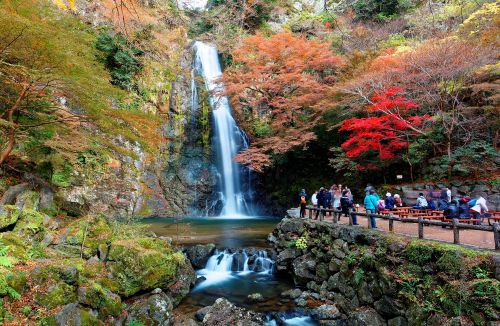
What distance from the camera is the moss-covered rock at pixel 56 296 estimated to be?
3859mm

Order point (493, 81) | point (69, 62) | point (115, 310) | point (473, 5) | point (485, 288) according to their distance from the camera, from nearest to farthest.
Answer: point (485, 288)
point (115, 310)
point (69, 62)
point (493, 81)
point (473, 5)

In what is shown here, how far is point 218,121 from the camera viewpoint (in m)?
22.4

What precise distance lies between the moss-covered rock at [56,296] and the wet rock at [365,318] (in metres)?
5.86

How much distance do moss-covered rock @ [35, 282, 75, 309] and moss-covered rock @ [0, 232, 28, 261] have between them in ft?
2.75

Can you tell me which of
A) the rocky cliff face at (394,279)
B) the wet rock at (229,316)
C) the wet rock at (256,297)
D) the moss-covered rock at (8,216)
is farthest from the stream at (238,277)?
the moss-covered rock at (8,216)

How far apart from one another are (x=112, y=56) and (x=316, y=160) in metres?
16.7

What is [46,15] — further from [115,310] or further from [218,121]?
[218,121]

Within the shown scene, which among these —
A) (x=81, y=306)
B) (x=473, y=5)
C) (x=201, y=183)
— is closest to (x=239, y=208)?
(x=201, y=183)

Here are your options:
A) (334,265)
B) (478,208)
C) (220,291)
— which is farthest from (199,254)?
(478,208)

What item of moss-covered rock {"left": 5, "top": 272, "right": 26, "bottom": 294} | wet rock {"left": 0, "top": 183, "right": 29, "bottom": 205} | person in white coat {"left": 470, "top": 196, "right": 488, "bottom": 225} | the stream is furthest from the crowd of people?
wet rock {"left": 0, "top": 183, "right": 29, "bottom": 205}

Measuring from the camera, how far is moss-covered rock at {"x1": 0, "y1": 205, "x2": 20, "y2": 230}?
15.7 feet

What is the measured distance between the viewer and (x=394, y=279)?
5.55m

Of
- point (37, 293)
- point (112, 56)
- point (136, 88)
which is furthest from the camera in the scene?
point (136, 88)

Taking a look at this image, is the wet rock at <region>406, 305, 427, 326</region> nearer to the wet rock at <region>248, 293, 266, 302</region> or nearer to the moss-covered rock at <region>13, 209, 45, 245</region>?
the wet rock at <region>248, 293, 266, 302</region>
